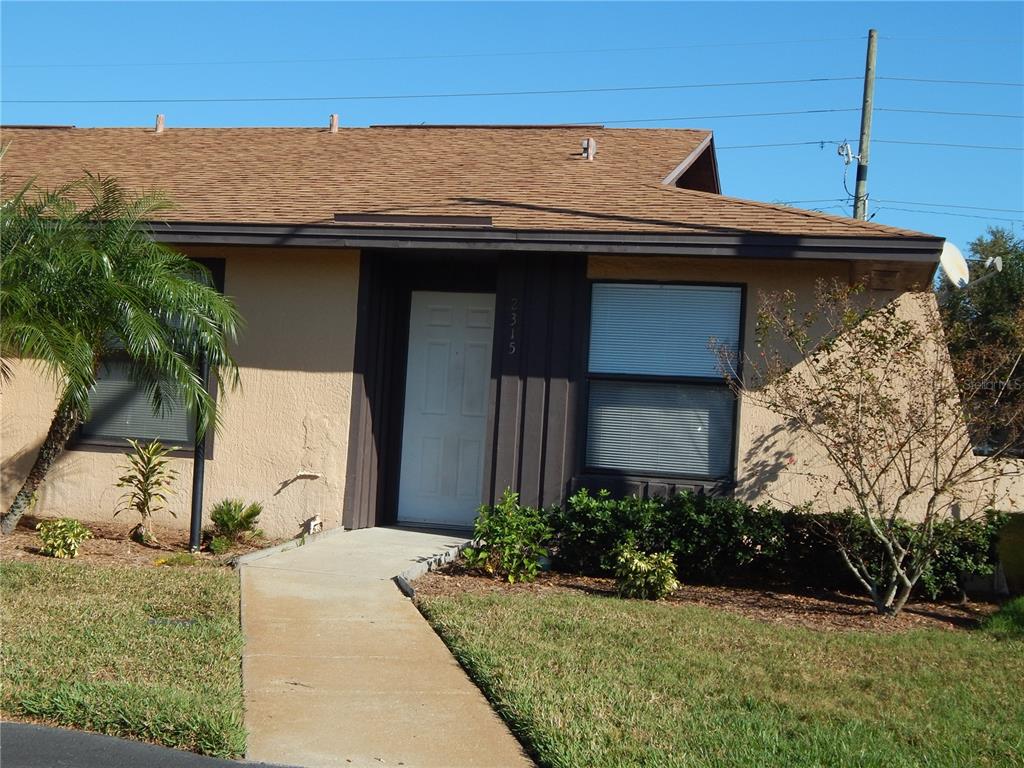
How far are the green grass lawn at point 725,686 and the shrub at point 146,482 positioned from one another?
3.51 metres

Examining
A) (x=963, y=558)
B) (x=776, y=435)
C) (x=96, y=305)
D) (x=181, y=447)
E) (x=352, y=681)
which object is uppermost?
(x=96, y=305)

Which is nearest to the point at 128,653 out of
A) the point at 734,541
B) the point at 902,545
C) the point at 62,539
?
the point at 62,539

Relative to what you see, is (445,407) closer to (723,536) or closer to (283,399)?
(283,399)

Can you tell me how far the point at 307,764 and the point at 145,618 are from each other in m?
2.54

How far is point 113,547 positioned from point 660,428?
4936 millimetres

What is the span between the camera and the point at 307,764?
182 inches

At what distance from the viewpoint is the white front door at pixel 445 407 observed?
11125 millimetres

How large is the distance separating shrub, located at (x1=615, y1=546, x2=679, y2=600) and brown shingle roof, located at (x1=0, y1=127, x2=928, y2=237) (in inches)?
113

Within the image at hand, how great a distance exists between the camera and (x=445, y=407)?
11.2 m

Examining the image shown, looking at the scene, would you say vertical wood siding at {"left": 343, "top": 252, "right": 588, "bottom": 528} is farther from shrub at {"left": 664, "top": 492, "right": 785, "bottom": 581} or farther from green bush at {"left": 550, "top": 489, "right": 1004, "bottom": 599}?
shrub at {"left": 664, "top": 492, "right": 785, "bottom": 581}

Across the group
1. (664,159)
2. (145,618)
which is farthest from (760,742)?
(664,159)

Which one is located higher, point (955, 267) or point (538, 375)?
point (955, 267)

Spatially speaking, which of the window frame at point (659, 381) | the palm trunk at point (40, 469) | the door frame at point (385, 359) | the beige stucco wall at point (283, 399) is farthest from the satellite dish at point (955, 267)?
the palm trunk at point (40, 469)

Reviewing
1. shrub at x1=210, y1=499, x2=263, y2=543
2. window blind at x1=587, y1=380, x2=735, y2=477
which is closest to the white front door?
window blind at x1=587, y1=380, x2=735, y2=477
